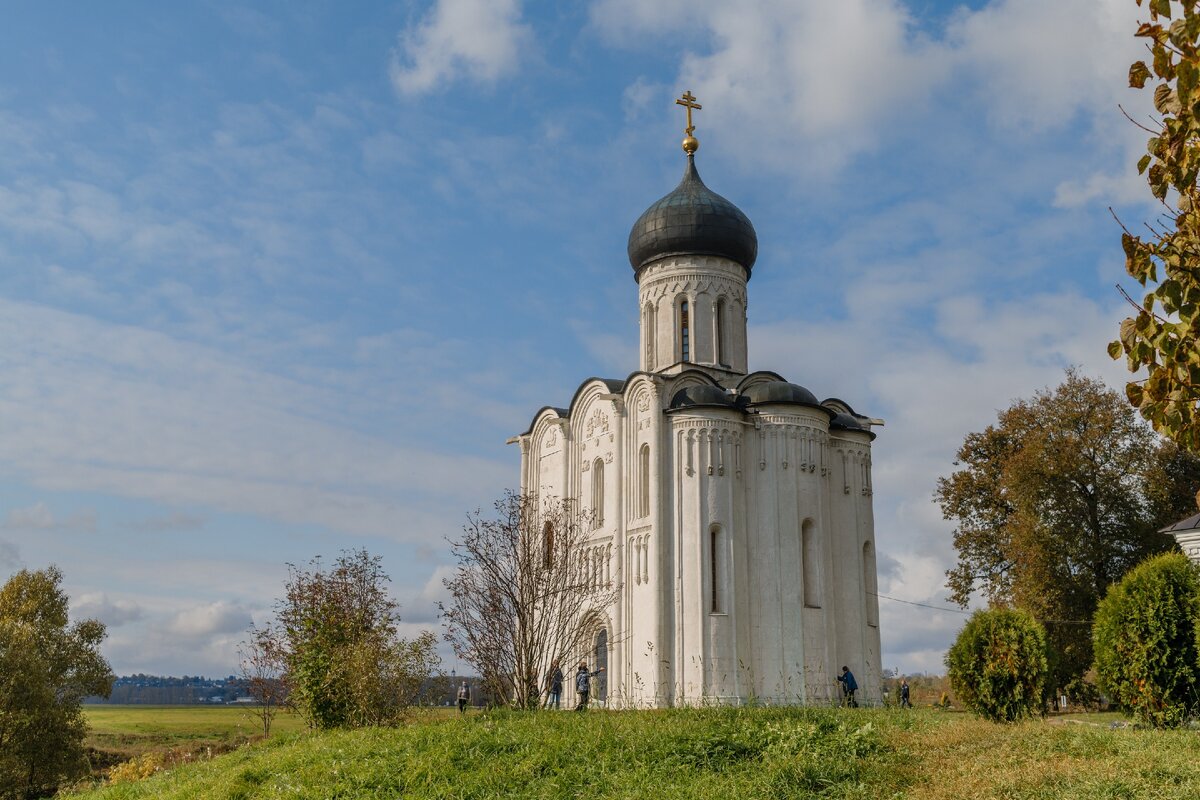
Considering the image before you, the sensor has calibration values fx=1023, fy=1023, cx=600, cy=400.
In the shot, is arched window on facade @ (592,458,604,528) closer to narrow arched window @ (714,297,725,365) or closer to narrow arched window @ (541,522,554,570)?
narrow arched window @ (541,522,554,570)

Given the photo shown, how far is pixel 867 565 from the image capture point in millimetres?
24547

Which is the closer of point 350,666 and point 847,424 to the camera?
point 350,666

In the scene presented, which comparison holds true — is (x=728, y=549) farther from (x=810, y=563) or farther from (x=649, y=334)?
(x=649, y=334)

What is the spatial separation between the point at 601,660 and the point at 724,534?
4367mm

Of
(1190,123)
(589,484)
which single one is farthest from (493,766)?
(589,484)

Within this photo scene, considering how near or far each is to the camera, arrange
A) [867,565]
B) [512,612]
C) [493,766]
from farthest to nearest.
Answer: [867,565], [512,612], [493,766]

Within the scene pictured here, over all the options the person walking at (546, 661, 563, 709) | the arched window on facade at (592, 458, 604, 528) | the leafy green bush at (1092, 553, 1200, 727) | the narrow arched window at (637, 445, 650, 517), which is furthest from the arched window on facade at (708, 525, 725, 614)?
the leafy green bush at (1092, 553, 1200, 727)

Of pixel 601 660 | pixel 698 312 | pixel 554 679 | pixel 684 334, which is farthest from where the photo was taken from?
pixel 684 334

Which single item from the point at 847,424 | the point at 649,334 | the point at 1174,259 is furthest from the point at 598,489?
the point at 1174,259

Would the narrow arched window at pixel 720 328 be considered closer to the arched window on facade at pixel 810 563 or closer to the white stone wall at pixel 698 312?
the white stone wall at pixel 698 312

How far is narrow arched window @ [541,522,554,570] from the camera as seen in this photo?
18953 mm

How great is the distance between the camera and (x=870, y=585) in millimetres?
24531

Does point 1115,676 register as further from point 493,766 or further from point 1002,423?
point 1002,423

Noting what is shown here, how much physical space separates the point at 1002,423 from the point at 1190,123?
2745cm
